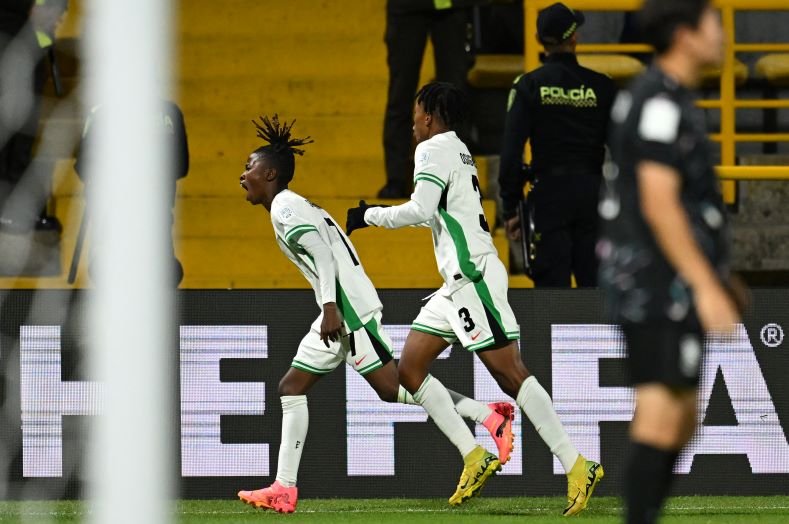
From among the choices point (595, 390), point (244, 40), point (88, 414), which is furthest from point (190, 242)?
point (595, 390)

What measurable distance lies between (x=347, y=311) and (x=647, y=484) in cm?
279

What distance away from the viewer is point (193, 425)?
7070mm

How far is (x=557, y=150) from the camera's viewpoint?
7.67 metres

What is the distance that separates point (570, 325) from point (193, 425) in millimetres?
1618

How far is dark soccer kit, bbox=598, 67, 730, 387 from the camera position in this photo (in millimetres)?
4043

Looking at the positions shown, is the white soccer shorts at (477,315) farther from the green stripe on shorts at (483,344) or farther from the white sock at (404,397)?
the white sock at (404,397)

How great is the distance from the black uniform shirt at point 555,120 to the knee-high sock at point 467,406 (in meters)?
1.18

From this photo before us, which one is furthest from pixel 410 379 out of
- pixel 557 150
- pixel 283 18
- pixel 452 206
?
pixel 283 18

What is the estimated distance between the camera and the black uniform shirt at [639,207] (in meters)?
4.04

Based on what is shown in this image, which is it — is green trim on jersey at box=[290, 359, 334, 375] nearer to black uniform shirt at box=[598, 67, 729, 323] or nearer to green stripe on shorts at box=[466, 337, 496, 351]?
green stripe on shorts at box=[466, 337, 496, 351]

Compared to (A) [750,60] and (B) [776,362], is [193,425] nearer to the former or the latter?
(B) [776,362]

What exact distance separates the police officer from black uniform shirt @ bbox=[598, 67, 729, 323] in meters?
3.40

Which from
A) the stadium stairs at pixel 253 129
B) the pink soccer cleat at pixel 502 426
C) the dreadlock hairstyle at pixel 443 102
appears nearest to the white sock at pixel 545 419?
the pink soccer cleat at pixel 502 426

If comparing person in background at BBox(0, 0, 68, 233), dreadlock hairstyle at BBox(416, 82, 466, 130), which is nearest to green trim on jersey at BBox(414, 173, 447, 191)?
dreadlock hairstyle at BBox(416, 82, 466, 130)
